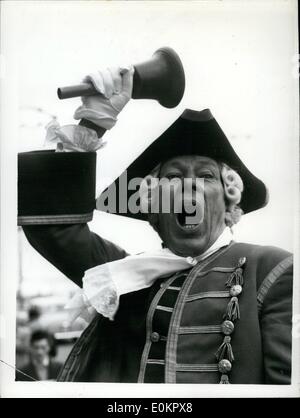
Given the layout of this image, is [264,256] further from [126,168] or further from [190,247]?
[126,168]

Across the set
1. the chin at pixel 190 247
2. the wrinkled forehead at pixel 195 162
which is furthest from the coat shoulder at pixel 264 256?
the wrinkled forehead at pixel 195 162

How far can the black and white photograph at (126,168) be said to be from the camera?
2.17m

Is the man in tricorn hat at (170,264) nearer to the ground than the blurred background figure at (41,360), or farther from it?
farther from it

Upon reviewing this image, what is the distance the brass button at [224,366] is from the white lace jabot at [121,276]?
331 mm

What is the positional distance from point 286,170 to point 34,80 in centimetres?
91

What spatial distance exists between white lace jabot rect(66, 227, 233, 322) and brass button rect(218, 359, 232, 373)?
0.33 meters

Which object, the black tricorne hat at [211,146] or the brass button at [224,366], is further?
the black tricorne hat at [211,146]

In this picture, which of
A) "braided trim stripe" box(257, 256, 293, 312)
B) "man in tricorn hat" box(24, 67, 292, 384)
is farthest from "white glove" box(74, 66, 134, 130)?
"braided trim stripe" box(257, 256, 293, 312)

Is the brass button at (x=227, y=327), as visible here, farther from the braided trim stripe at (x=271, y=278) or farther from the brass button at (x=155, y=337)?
the brass button at (x=155, y=337)

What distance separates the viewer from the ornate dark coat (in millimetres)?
2064

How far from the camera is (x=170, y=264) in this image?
2.18m

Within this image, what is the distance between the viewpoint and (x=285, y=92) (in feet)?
7.20

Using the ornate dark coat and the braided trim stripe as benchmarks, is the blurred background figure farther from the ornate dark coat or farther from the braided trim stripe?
the braided trim stripe

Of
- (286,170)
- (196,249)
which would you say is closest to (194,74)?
(286,170)
